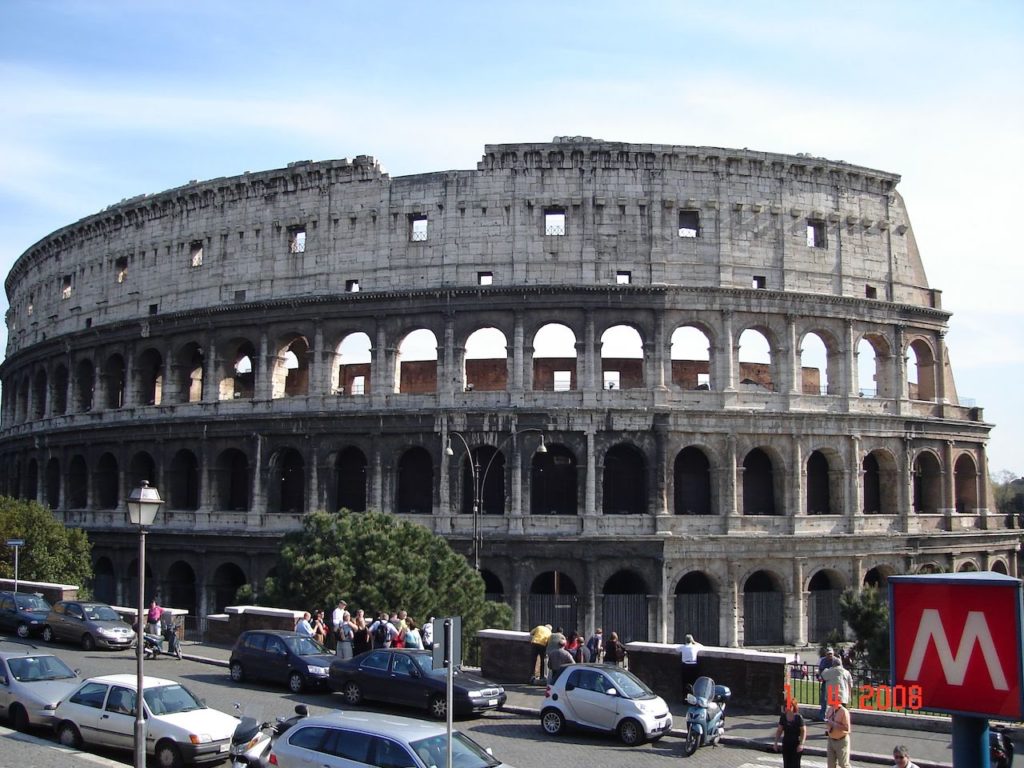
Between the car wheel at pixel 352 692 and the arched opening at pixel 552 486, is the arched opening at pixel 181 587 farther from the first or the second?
the car wheel at pixel 352 692

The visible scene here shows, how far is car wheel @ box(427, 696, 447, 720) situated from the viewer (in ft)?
59.7

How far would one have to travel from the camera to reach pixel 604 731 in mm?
17203

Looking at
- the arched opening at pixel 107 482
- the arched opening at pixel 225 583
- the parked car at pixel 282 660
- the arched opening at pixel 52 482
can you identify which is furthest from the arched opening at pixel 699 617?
the arched opening at pixel 52 482

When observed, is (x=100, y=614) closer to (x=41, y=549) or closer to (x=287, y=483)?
(x=41, y=549)

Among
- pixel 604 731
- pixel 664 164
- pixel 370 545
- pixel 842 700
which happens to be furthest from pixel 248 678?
pixel 664 164

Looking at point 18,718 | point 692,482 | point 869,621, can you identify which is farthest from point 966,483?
point 18,718

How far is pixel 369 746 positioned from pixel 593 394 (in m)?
22.6

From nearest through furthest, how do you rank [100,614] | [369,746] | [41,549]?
1. [369,746]
2. [100,614]
3. [41,549]

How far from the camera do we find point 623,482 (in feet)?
116

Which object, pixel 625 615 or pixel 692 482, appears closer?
pixel 625 615

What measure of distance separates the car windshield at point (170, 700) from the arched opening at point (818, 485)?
2655 centimetres

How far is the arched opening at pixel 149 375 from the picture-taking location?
141 ft

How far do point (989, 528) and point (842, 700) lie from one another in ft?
89.9

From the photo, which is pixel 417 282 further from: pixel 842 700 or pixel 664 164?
pixel 842 700
